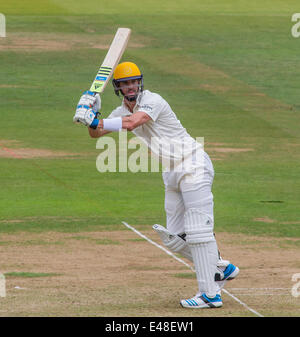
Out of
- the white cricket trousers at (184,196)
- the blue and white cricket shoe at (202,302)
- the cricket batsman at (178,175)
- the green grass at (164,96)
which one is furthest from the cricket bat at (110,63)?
the green grass at (164,96)

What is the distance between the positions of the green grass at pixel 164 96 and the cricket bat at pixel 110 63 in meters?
3.82

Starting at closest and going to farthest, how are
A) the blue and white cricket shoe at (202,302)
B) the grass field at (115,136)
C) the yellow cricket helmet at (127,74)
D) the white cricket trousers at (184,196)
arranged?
the blue and white cricket shoe at (202,302) < the white cricket trousers at (184,196) < the yellow cricket helmet at (127,74) < the grass field at (115,136)

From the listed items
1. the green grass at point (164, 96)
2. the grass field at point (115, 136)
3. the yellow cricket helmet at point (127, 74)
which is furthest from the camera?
the green grass at point (164, 96)

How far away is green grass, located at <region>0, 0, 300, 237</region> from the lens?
44.4 ft

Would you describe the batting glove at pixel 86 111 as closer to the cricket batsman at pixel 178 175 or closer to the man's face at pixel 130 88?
the cricket batsman at pixel 178 175

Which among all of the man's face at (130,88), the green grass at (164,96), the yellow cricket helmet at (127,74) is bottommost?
the green grass at (164,96)

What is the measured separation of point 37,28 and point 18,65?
3905 mm

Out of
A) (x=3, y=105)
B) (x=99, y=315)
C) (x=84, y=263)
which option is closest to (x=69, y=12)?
(x=3, y=105)

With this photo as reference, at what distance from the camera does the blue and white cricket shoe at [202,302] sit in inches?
309

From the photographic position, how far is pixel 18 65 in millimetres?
25781

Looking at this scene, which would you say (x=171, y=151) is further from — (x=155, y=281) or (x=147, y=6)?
(x=147, y=6)

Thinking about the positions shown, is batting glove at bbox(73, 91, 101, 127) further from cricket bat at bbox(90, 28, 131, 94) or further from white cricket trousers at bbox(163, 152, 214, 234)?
white cricket trousers at bbox(163, 152, 214, 234)

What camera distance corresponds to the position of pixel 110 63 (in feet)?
28.2

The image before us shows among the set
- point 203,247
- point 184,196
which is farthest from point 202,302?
point 184,196
